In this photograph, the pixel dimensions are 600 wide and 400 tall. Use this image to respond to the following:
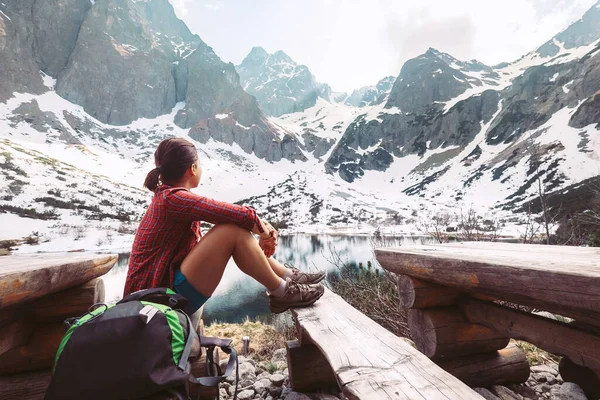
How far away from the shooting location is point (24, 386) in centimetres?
194

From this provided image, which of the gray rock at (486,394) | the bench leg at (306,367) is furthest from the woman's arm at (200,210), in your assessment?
the gray rock at (486,394)

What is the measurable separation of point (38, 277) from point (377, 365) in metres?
1.61

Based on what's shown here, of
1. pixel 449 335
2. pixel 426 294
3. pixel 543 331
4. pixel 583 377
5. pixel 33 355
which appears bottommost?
pixel 583 377

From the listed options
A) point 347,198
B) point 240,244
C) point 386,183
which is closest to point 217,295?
point 240,244

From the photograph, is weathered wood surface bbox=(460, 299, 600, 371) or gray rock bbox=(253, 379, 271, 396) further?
gray rock bbox=(253, 379, 271, 396)

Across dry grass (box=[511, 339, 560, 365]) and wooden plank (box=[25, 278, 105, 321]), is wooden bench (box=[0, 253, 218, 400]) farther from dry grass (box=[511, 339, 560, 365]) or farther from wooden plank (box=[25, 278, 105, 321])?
dry grass (box=[511, 339, 560, 365])

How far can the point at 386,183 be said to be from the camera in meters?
97.4

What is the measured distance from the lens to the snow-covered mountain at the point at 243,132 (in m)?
42.9

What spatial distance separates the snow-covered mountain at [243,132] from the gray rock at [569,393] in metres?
27.1

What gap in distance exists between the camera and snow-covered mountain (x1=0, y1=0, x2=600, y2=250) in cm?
4291

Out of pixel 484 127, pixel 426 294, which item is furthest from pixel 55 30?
pixel 484 127

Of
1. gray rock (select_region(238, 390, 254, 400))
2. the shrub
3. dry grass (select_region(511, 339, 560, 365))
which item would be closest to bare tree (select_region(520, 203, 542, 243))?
dry grass (select_region(511, 339, 560, 365))

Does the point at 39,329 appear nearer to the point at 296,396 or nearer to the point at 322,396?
the point at 296,396

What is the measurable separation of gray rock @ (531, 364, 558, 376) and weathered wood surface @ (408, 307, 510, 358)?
755 mm
